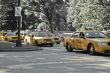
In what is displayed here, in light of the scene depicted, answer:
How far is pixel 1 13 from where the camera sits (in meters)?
75.9

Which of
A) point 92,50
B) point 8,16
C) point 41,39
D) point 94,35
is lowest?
point 92,50

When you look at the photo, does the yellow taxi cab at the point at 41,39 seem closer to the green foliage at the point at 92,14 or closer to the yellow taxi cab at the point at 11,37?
the yellow taxi cab at the point at 11,37

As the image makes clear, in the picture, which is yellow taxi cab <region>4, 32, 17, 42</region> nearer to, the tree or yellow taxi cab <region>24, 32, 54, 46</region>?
yellow taxi cab <region>24, 32, 54, 46</region>

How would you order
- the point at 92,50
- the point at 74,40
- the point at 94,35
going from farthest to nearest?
the point at 74,40 → the point at 94,35 → the point at 92,50

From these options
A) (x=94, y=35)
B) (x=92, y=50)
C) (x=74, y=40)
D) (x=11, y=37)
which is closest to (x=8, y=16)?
(x=11, y=37)

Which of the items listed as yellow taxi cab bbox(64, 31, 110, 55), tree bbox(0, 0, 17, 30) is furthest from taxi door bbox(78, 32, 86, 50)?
tree bbox(0, 0, 17, 30)

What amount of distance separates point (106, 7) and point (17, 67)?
35352 millimetres

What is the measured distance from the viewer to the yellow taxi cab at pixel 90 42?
19.8 meters

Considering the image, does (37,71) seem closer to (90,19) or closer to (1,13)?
(90,19)

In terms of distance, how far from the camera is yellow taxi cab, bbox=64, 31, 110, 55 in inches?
779

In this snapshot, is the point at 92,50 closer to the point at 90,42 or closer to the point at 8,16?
the point at 90,42

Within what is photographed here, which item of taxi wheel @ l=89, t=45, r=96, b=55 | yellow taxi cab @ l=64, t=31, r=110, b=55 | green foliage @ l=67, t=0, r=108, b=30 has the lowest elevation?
taxi wheel @ l=89, t=45, r=96, b=55

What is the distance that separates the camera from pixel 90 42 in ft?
67.7

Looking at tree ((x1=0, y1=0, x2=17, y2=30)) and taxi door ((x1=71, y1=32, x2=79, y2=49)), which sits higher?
tree ((x1=0, y1=0, x2=17, y2=30))
